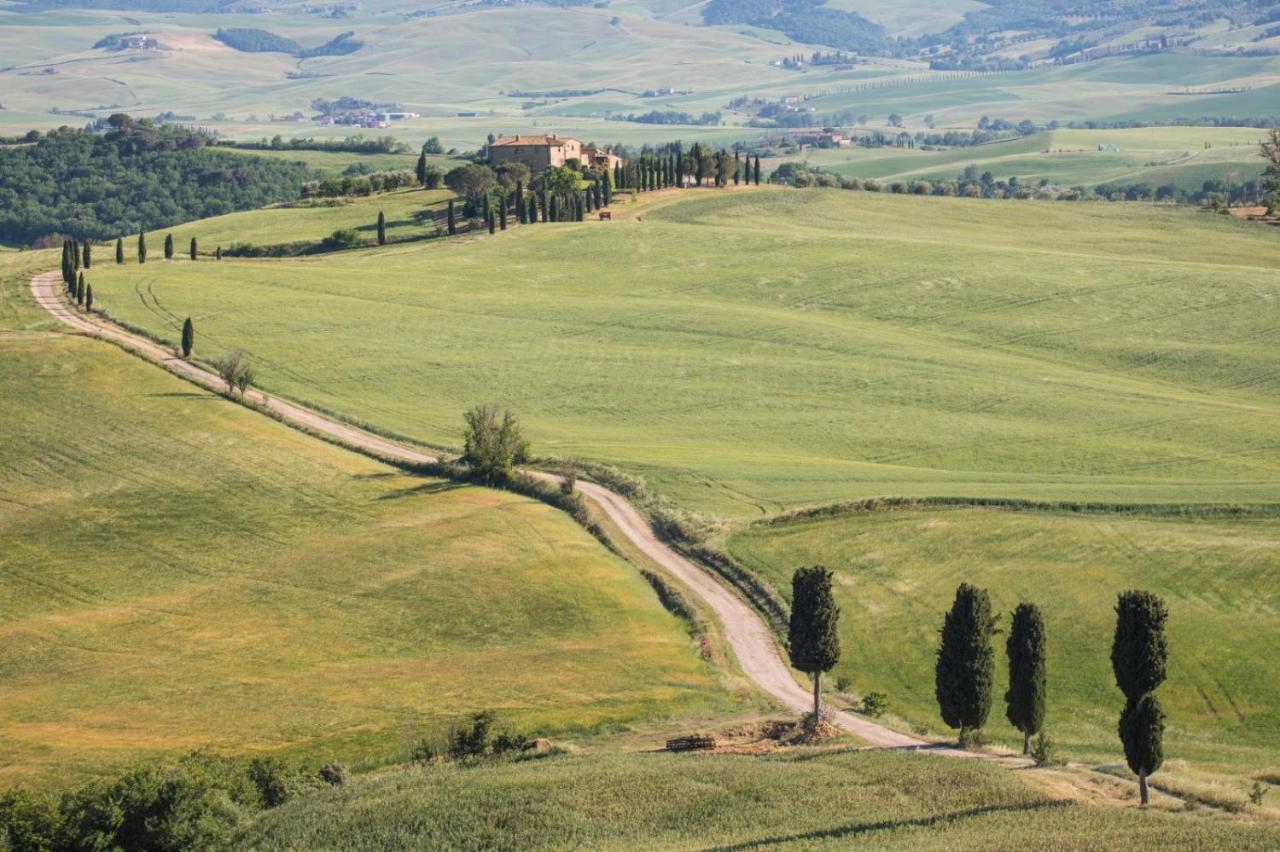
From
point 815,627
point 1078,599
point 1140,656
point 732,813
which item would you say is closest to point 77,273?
point 815,627

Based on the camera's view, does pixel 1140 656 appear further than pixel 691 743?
No

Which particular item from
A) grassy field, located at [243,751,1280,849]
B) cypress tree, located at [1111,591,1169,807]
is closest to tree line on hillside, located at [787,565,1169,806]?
cypress tree, located at [1111,591,1169,807]

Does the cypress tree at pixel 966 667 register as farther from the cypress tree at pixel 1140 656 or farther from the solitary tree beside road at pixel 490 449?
the solitary tree beside road at pixel 490 449

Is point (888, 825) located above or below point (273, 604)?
above

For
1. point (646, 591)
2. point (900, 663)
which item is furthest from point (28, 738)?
point (900, 663)

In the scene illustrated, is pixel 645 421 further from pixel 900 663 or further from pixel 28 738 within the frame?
pixel 28 738

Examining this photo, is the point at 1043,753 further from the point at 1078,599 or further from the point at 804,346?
the point at 804,346
